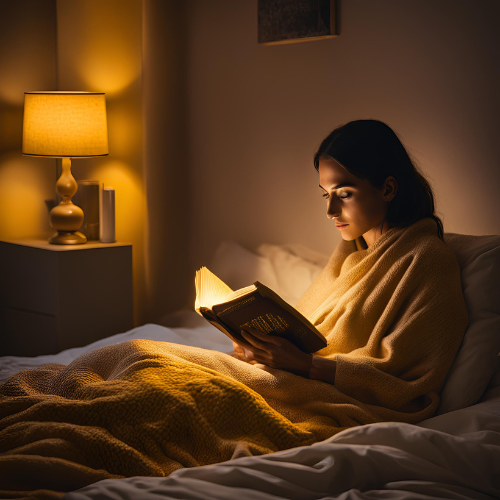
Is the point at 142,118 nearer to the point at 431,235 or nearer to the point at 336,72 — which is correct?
the point at 336,72

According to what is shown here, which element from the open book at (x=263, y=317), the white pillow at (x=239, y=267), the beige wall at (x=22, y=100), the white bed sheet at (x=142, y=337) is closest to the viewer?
the open book at (x=263, y=317)

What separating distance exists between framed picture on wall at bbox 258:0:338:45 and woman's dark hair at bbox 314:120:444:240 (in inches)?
28.7

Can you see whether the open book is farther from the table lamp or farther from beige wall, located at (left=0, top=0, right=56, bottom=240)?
beige wall, located at (left=0, top=0, right=56, bottom=240)

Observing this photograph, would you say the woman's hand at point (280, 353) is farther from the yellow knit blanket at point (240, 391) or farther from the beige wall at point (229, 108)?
Result: the beige wall at point (229, 108)

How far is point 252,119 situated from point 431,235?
1136 mm

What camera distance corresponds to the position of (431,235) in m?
1.36

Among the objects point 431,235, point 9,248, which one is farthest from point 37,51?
point 431,235

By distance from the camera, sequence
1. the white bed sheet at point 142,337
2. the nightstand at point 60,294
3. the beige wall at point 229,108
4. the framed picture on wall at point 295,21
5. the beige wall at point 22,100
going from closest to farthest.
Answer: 1. the white bed sheet at point 142,337
2. the beige wall at point 229,108
3. the framed picture on wall at point 295,21
4. the nightstand at point 60,294
5. the beige wall at point 22,100

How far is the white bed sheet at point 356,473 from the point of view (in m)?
0.84

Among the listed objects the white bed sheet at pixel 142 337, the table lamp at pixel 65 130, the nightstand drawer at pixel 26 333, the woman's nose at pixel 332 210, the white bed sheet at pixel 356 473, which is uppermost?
the table lamp at pixel 65 130

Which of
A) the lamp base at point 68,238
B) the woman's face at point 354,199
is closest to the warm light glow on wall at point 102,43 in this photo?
the lamp base at point 68,238

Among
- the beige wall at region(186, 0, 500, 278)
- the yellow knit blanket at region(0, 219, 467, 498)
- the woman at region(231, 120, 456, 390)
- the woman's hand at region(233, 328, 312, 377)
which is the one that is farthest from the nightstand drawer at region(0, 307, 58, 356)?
the woman's hand at region(233, 328, 312, 377)

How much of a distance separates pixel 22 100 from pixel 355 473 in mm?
2417

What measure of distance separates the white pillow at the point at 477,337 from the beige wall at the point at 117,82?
165 cm
